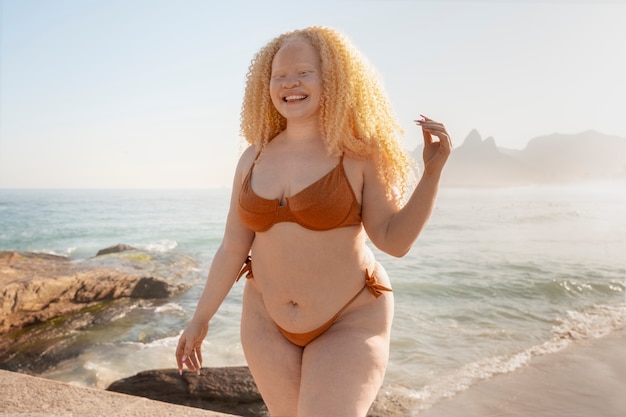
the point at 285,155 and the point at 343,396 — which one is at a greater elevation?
the point at 285,155

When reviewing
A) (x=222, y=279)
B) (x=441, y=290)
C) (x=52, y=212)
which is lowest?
(x=52, y=212)

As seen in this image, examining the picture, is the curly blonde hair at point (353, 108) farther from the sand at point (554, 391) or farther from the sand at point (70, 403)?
the sand at point (554, 391)

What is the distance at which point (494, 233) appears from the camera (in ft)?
81.3

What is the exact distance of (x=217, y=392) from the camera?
491 centimetres

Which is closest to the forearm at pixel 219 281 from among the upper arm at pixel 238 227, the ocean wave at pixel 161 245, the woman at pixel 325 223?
the upper arm at pixel 238 227

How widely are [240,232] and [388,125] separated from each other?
2.75ft

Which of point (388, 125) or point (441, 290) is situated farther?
point (441, 290)

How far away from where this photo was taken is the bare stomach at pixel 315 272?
212cm

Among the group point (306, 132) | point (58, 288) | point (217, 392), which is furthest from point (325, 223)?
point (58, 288)

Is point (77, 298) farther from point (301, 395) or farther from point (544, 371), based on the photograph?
point (301, 395)

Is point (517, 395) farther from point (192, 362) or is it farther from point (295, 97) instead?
point (295, 97)

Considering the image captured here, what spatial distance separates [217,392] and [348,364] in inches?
131

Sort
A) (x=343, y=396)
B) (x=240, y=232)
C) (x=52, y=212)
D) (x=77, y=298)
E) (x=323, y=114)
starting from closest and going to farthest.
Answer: (x=343, y=396) → (x=323, y=114) → (x=240, y=232) → (x=77, y=298) → (x=52, y=212)

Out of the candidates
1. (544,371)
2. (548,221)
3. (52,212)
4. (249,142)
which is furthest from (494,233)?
(52,212)
